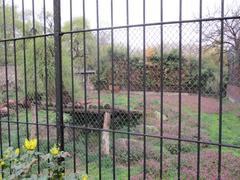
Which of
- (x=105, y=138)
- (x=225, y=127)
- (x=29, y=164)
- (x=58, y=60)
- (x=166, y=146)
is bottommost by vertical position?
(x=166, y=146)

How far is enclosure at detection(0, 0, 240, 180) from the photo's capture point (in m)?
2.15

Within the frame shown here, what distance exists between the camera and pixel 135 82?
4715 millimetres

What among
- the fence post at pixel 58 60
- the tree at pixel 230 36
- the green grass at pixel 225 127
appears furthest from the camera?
the green grass at pixel 225 127

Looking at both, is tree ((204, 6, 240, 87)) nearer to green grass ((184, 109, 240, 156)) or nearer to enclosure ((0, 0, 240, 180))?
enclosure ((0, 0, 240, 180))

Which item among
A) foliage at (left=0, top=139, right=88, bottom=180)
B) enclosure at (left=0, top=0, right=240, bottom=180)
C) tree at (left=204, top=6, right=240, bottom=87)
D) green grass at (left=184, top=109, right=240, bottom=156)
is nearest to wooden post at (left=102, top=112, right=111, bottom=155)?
enclosure at (left=0, top=0, right=240, bottom=180)

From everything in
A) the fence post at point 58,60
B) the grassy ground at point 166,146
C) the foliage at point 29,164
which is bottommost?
the grassy ground at point 166,146

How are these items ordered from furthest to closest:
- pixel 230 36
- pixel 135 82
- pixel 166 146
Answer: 1. pixel 166 146
2. pixel 135 82
3. pixel 230 36

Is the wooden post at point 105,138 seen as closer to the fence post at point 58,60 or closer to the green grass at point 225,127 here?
the green grass at point 225,127

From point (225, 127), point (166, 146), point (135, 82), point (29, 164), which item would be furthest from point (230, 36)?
point (225, 127)

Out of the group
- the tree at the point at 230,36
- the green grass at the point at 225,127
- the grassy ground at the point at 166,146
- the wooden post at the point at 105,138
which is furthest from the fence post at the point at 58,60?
the wooden post at the point at 105,138

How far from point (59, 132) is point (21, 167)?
2.06ft

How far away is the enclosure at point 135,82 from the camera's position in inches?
84.5

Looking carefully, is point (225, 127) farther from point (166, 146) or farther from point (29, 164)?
point (29, 164)

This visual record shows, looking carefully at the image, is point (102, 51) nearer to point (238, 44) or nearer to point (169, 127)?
point (238, 44)
